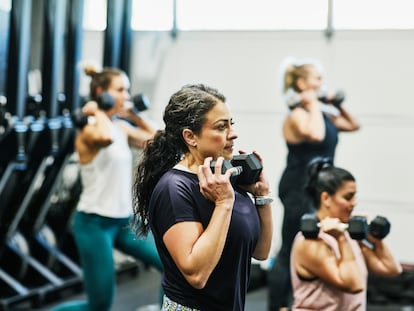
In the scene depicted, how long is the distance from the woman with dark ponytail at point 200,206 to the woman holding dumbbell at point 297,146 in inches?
68.6

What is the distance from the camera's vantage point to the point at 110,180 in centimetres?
397

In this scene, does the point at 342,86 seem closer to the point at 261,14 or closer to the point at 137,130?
the point at 261,14

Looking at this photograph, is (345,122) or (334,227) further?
(345,122)

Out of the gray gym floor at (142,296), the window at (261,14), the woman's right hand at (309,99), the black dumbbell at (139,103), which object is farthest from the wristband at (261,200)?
the window at (261,14)

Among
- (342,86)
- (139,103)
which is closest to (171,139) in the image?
(139,103)

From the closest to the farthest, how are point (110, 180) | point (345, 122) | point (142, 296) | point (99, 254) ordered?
point (99, 254), point (110, 180), point (345, 122), point (142, 296)

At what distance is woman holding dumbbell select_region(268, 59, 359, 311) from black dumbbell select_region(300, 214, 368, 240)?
105 cm

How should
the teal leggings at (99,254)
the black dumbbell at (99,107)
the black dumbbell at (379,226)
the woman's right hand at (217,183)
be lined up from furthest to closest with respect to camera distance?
the black dumbbell at (99,107)
the teal leggings at (99,254)
the black dumbbell at (379,226)
the woman's right hand at (217,183)

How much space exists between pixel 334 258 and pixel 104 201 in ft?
4.37

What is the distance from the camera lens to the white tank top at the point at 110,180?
3.90m

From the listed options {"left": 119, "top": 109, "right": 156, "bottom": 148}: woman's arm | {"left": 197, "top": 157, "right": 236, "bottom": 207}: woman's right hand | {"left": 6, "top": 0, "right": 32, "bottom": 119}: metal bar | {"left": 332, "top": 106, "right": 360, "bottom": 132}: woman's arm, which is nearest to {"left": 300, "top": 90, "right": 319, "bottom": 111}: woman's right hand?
{"left": 332, "top": 106, "right": 360, "bottom": 132}: woman's arm

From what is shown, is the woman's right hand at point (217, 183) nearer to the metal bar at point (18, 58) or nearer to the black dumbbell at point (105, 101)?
the black dumbbell at point (105, 101)

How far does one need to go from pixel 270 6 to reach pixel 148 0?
0.94 meters

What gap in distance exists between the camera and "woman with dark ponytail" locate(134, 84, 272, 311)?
209 cm
